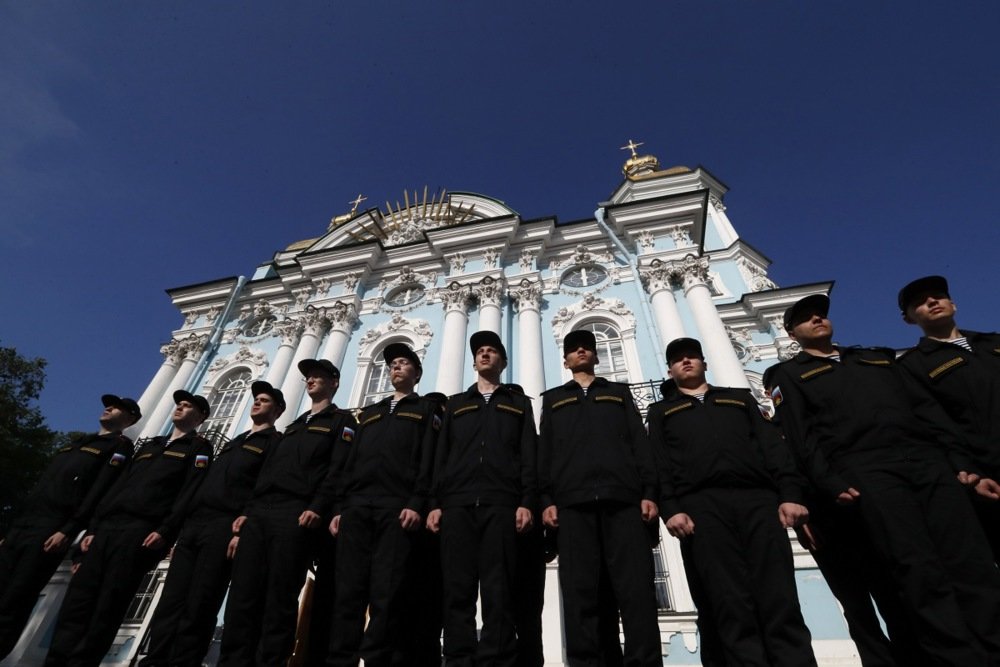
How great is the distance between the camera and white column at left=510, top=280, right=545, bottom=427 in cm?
1179

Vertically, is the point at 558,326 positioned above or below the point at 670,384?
above

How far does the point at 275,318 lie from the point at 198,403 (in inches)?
441

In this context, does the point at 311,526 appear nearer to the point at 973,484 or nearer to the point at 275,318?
the point at 973,484

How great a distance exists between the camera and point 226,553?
4.78 metres

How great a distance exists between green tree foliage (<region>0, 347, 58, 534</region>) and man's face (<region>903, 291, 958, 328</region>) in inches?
953

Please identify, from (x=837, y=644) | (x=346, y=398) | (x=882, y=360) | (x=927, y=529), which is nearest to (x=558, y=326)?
(x=346, y=398)

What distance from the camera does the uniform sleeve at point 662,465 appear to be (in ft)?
12.3

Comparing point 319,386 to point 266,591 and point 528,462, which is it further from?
point 528,462

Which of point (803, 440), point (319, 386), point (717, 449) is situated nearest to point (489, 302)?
point (319, 386)

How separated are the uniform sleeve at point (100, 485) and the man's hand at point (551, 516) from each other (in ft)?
17.0

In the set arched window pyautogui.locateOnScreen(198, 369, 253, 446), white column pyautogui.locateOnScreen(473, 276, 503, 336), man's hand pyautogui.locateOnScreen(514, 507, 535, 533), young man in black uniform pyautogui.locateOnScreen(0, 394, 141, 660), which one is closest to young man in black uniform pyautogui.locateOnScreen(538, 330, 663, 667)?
man's hand pyautogui.locateOnScreen(514, 507, 535, 533)

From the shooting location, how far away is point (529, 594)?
3996 mm

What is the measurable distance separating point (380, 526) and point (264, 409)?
7.91ft

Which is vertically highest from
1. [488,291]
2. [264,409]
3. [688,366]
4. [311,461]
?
[488,291]
